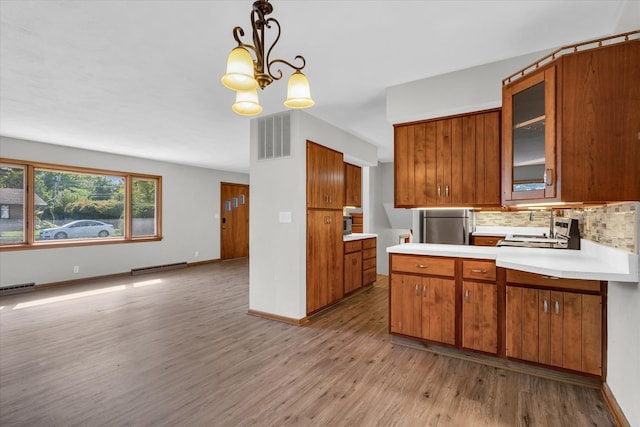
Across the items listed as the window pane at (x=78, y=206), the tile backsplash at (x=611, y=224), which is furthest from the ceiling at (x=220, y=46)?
the window pane at (x=78, y=206)

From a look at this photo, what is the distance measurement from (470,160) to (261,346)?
270 centimetres

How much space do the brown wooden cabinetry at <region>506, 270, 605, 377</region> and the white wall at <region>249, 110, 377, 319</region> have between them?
7.00ft

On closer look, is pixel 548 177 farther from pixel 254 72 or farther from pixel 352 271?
pixel 352 271

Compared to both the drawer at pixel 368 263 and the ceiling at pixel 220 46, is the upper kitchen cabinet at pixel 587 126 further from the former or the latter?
the drawer at pixel 368 263

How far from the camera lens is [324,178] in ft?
13.4

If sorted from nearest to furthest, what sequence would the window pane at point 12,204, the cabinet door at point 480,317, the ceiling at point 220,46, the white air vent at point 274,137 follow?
the ceiling at point 220,46
the cabinet door at point 480,317
the white air vent at point 274,137
the window pane at point 12,204

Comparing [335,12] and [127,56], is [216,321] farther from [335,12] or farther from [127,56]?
[335,12]

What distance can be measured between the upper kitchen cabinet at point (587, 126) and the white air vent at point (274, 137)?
97.1 inches

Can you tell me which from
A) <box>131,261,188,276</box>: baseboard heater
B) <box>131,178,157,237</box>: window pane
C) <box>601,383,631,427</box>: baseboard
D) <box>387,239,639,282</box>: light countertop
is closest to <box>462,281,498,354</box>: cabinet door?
<box>387,239,639,282</box>: light countertop

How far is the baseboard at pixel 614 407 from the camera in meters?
1.76

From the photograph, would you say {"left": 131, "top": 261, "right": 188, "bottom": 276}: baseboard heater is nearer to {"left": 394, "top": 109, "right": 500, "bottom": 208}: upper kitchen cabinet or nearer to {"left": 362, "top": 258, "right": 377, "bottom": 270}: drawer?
{"left": 362, "top": 258, "right": 377, "bottom": 270}: drawer

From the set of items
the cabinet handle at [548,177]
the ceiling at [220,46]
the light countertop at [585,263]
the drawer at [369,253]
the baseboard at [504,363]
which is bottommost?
the baseboard at [504,363]

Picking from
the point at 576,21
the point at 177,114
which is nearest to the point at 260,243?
the point at 177,114

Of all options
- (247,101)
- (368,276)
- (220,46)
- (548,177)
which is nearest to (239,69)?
(247,101)
